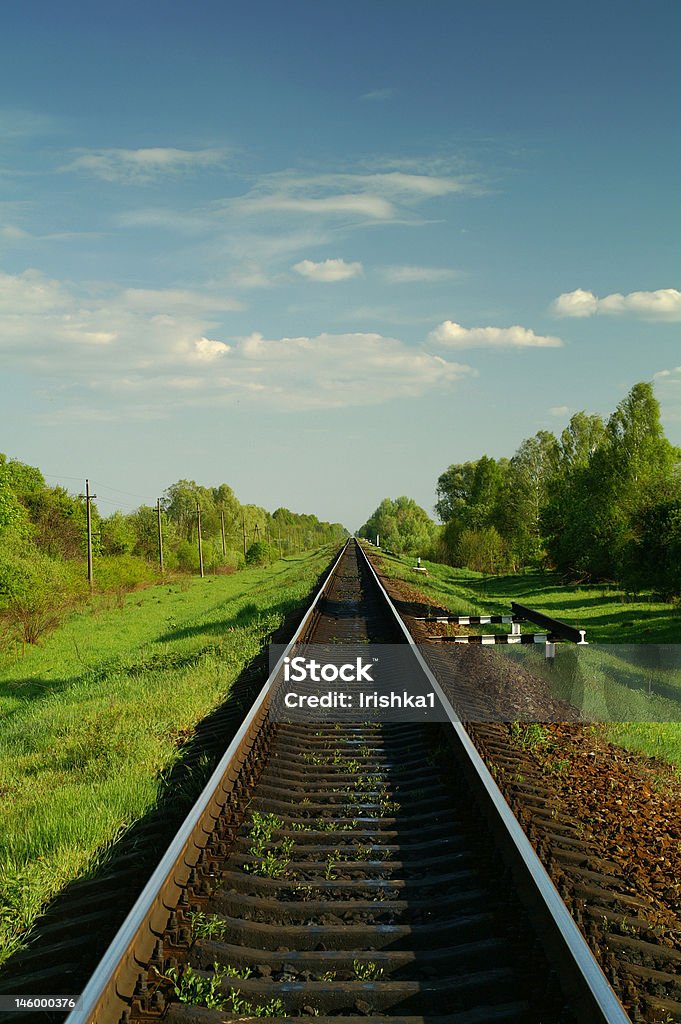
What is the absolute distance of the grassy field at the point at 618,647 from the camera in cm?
900

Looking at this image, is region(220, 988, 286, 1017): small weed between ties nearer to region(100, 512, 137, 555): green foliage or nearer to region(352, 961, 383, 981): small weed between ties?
region(352, 961, 383, 981): small weed between ties

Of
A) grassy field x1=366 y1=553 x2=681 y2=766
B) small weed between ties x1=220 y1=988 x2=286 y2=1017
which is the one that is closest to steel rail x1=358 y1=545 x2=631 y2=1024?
small weed between ties x1=220 y1=988 x2=286 y2=1017

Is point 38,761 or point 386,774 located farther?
point 38,761

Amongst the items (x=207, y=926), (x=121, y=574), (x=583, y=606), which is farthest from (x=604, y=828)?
(x=121, y=574)

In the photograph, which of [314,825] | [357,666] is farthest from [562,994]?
[357,666]

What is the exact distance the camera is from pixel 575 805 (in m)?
5.38

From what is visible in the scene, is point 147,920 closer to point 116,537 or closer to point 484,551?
point 484,551

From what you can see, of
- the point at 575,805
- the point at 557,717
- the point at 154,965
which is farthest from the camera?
the point at 557,717

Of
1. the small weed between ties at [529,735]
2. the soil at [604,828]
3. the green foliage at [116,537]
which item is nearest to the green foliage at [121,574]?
the green foliage at [116,537]

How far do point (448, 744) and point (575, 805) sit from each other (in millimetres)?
1127

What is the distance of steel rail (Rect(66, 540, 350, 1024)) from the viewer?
2.79 meters

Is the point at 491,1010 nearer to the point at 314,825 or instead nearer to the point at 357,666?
the point at 314,825

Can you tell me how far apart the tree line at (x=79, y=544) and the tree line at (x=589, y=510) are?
1635cm

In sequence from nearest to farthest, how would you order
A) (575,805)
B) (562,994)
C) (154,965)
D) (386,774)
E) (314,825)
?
(562,994), (154,965), (314,825), (575,805), (386,774)
